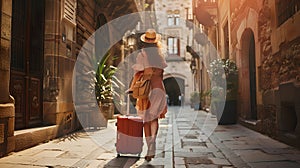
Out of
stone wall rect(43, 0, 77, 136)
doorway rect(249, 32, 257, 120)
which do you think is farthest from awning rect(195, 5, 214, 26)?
Result: stone wall rect(43, 0, 77, 136)

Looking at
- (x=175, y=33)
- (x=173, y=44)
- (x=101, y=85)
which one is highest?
(x=175, y=33)

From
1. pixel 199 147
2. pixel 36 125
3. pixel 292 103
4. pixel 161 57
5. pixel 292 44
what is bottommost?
pixel 199 147

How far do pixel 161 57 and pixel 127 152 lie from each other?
4.47 feet

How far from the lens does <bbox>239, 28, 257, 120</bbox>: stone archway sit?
7090 mm

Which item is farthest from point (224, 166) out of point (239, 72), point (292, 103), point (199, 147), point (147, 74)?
point (239, 72)

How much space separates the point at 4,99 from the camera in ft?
11.4

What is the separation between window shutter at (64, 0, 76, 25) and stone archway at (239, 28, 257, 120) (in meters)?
4.53

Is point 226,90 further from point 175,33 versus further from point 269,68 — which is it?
point 175,33

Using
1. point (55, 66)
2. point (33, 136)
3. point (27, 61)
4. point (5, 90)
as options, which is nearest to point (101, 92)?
point (55, 66)

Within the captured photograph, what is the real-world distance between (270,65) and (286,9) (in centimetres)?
119

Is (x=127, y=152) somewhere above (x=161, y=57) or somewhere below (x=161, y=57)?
below

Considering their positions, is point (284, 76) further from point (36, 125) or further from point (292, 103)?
point (36, 125)

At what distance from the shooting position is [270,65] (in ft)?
16.7

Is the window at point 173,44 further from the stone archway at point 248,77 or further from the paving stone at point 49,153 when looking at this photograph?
the paving stone at point 49,153
